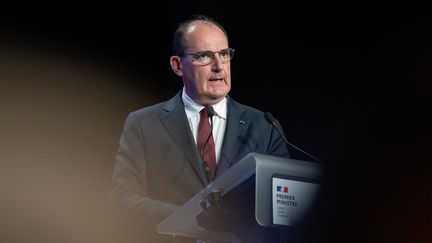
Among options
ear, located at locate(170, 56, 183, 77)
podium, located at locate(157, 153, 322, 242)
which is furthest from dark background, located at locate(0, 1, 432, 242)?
podium, located at locate(157, 153, 322, 242)

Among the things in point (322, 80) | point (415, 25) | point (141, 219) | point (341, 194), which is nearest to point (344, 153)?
point (341, 194)

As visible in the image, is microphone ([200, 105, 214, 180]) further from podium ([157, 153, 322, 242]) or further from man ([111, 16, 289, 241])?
podium ([157, 153, 322, 242])

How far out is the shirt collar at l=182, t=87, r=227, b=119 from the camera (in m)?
2.14

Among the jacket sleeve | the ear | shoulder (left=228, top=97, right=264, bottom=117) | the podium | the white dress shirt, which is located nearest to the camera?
the podium

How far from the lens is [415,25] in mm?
2918

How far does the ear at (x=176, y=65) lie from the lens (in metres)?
2.32

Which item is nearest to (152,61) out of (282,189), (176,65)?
(176,65)

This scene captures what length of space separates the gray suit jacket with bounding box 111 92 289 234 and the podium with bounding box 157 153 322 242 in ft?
2.04

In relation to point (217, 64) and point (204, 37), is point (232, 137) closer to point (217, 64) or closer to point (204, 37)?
point (217, 64)

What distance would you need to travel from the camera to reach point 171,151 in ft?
6.66

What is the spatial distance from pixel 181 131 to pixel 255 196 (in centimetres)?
98

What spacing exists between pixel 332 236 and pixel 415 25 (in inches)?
98.0

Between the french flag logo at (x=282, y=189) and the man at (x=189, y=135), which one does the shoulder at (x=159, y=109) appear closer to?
the man at (x=189, y=135)

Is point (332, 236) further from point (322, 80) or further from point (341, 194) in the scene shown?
point (322, 80)
